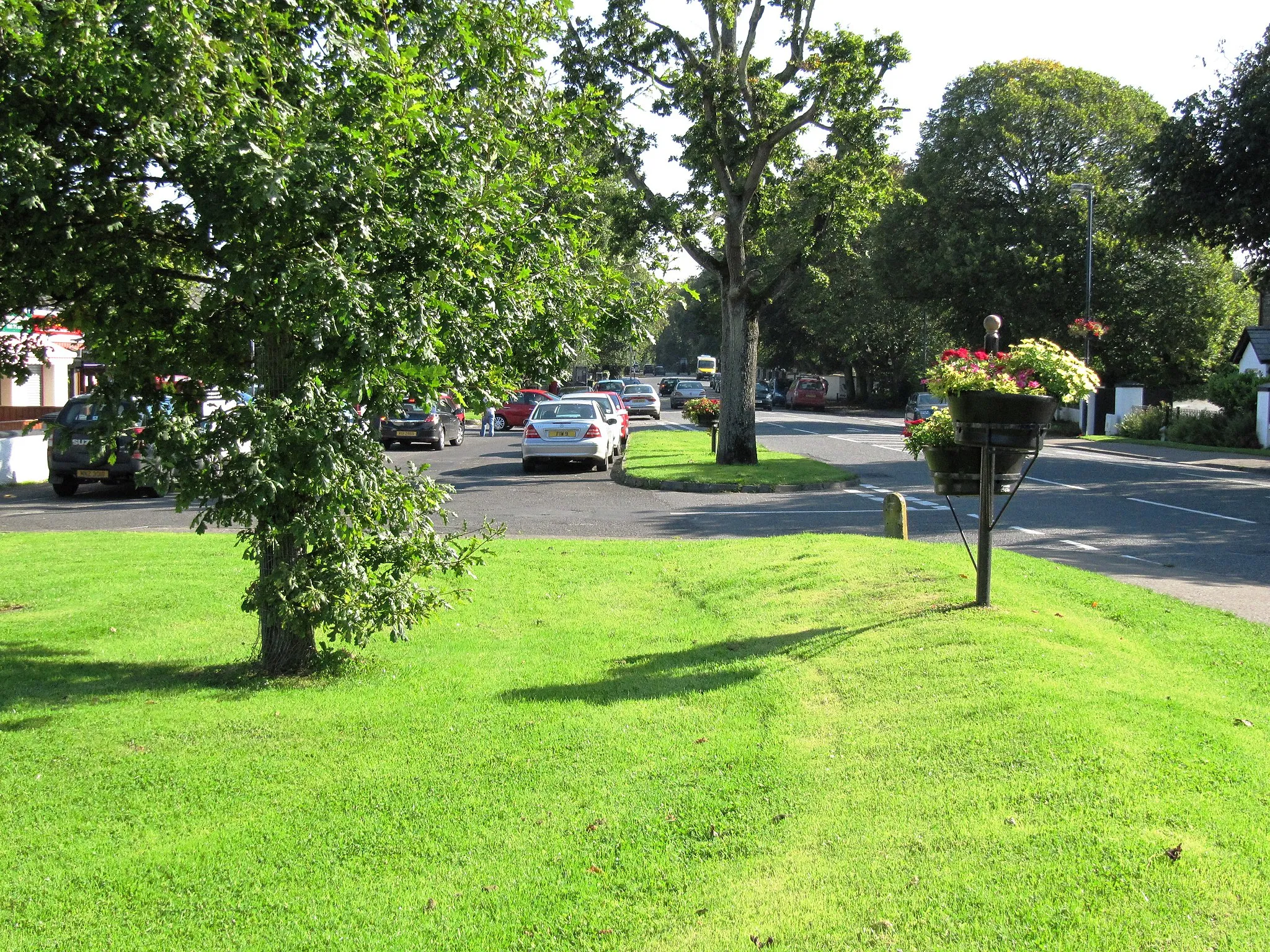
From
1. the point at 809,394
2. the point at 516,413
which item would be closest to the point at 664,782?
the point at 516,413

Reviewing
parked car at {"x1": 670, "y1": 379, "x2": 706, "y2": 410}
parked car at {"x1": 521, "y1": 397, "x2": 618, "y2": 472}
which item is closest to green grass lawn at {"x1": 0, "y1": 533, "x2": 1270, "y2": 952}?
parked car at {"x1": 521, "y1": 397, "x2": 618, "y2": 472}

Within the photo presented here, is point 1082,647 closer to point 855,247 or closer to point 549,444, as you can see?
point 549,444

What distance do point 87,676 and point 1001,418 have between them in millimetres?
6632

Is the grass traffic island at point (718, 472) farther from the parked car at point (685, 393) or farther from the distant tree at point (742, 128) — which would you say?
the parked car at point (685, 393)

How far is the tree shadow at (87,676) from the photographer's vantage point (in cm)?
743

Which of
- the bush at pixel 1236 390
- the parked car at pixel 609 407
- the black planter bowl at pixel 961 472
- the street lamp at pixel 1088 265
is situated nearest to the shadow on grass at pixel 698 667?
the black planter bowl at pixel 961 472

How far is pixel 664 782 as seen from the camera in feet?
18.3

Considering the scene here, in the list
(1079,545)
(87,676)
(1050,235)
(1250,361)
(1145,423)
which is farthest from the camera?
(1050,235)

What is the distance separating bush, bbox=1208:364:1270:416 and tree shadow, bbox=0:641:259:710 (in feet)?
119

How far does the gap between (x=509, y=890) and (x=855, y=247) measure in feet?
219

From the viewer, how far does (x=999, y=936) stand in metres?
3.66

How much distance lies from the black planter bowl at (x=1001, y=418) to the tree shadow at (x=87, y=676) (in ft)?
17.1

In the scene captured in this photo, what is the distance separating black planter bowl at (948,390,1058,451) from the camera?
7.65m

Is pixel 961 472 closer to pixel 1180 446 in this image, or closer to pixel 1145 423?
pixel 1180 446
